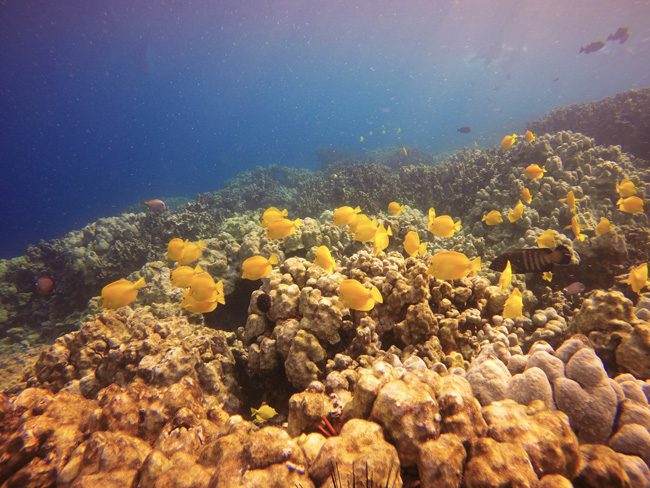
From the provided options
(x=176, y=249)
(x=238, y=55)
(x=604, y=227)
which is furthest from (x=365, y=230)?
(x=238, y=55)

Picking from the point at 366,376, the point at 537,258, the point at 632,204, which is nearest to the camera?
the point at 366,376

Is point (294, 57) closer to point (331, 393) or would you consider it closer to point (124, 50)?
point (124, 50)

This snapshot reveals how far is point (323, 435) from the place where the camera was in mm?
1959

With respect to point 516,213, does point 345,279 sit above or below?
below

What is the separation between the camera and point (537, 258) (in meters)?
3.25

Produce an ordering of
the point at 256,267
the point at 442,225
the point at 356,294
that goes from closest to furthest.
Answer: the point at 356,294, the point at 256,267, the point at 442,225

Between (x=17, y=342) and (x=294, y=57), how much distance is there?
96.3m

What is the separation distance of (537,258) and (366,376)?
257 cm

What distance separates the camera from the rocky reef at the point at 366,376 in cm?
152

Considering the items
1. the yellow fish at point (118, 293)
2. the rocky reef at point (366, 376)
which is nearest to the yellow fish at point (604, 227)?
the rocky reef at point (366, 376)

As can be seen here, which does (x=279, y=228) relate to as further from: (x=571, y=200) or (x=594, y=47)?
(x=594, y=47)

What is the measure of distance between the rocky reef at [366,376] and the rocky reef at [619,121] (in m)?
7.11

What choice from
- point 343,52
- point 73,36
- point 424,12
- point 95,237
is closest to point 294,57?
point 343,52

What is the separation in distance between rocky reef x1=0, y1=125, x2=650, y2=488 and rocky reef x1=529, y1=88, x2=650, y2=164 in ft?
23.3
